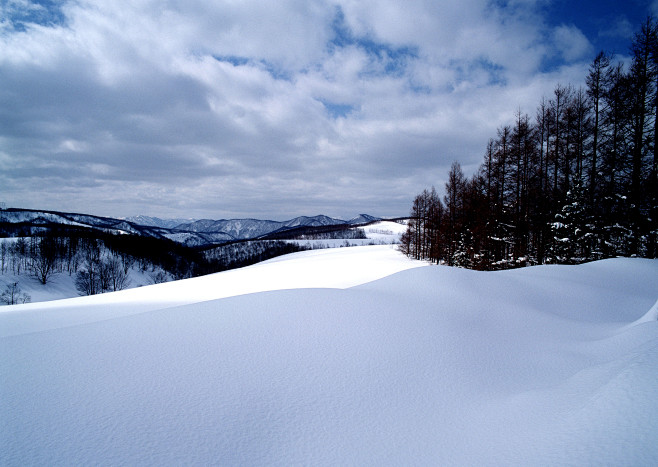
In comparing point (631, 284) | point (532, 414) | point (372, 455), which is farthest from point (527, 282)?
point (372, 455)

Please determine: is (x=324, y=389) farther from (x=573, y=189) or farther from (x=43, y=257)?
(x=43, y=257)

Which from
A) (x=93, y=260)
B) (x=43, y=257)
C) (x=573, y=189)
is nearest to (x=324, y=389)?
(x=573, y=189)

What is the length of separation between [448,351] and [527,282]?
7.00 metres

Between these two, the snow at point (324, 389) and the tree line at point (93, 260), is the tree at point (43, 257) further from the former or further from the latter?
the snow at point (324, 389)

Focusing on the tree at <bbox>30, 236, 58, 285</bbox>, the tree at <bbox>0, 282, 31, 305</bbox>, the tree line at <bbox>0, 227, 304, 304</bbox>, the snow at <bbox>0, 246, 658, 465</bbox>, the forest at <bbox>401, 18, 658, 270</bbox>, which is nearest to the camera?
the snow at <bbox>0, 246, 658, 465</bbox>

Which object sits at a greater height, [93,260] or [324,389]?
[324,389]

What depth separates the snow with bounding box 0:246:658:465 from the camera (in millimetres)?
2312

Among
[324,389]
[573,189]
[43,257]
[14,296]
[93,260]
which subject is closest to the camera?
[324,389]

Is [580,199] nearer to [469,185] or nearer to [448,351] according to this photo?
[469,185]

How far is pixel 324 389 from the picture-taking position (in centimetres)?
331

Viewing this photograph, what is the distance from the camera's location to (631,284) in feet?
32.6

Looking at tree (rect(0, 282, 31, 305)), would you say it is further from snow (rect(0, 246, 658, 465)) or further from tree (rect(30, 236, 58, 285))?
snow (rect(0, 246, 658, 465))

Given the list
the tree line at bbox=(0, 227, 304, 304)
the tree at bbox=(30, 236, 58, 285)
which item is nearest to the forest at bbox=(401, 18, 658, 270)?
the tree line at bbox=(0, 227, 304, 304)

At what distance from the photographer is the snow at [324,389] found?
7.59 feet
